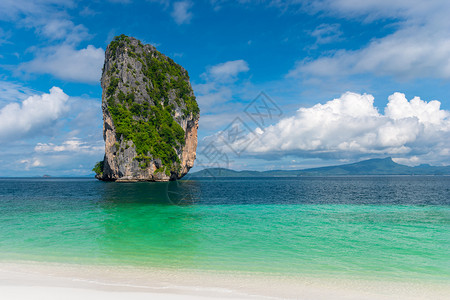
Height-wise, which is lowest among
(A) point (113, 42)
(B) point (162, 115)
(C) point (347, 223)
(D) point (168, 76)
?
(C) point (347, 223)

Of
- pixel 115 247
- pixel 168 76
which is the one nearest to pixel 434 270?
pixel 115 247

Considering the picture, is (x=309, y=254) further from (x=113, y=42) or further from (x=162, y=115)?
(x=113, y=42)

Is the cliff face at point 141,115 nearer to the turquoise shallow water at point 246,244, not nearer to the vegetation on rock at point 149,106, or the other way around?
the vegetation on rock at point 149,106

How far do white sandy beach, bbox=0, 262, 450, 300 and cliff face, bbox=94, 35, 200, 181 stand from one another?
6694 cm

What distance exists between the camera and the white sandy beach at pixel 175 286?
6172mm

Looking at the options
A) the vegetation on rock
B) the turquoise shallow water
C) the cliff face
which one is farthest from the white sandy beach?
the vegetation on rock

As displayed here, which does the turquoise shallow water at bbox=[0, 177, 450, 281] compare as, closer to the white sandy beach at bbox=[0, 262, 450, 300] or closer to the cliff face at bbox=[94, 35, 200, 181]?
the white sandy beach at bbox=[0, 262, 450, 300]

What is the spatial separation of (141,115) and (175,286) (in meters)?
75.0

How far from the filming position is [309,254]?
34.8 feet

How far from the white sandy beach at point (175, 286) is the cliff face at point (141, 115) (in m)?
66.9

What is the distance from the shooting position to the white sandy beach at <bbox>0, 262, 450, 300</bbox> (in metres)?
6.17

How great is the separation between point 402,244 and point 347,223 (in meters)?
5.53

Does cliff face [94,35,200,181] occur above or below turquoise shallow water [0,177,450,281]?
above

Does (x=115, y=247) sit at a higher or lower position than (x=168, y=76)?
lower
